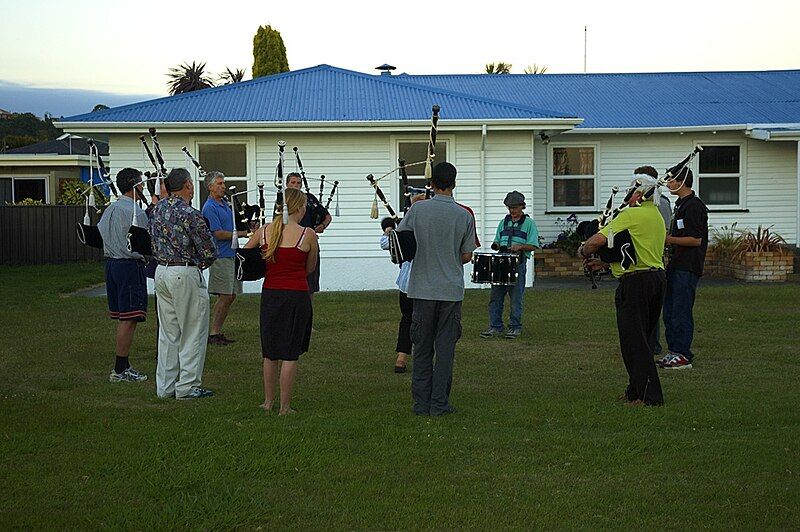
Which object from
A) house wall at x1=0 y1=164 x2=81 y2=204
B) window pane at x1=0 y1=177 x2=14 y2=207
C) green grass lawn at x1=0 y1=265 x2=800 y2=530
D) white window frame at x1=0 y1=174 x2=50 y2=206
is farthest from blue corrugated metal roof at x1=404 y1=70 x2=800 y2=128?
window pane at x1=0 y1=177 x2=14 y2=207


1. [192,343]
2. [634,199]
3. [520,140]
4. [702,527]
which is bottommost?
[702,527]

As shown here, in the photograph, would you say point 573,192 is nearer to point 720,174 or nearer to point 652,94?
point 720,174

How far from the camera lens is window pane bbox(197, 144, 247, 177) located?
19.1m

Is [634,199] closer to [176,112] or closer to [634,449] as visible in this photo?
[634,449]

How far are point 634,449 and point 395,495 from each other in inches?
74.7

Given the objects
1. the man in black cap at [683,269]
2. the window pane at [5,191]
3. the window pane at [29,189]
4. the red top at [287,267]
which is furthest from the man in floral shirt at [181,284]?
the window pane at [5,191]

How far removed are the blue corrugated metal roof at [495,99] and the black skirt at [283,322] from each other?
429 inches

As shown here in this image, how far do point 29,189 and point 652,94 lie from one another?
72.0ft

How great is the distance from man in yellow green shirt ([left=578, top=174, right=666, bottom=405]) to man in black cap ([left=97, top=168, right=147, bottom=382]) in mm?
4243

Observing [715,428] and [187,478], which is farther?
[715,428]

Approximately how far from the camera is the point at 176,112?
62.5 feet

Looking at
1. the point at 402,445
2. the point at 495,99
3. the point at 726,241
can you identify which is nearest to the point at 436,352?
the point at 402,445

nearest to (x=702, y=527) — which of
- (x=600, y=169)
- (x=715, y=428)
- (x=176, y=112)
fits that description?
(x=715, y=428)

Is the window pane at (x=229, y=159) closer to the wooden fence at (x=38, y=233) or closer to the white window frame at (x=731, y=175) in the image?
the wooden fence at (x=38, y=233)
